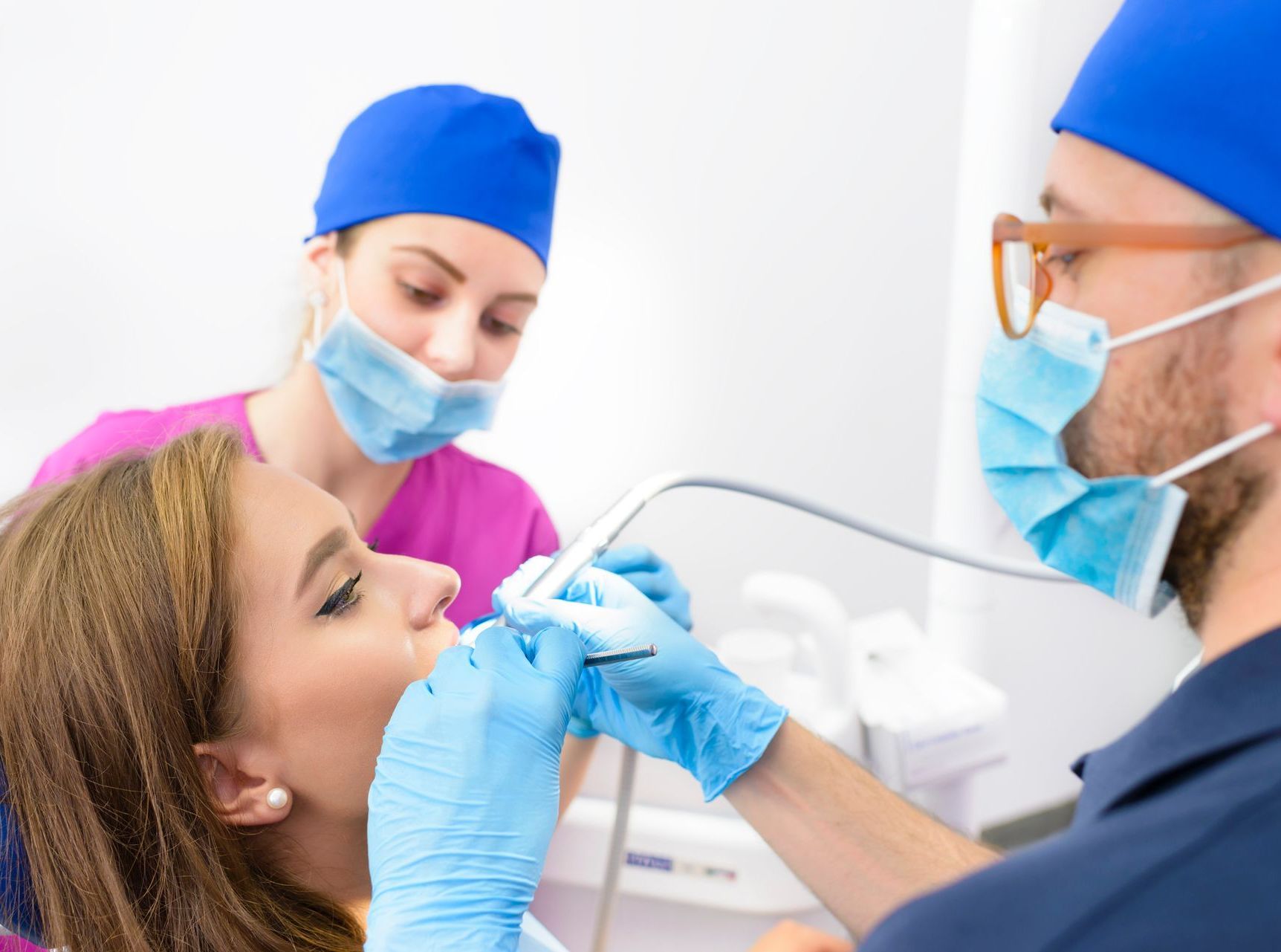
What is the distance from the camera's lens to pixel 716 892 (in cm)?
132

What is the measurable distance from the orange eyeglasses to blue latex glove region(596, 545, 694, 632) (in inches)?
22.0

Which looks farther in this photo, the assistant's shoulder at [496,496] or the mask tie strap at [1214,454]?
the assistant's shoulder at [496,496]

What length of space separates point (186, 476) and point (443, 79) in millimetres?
914

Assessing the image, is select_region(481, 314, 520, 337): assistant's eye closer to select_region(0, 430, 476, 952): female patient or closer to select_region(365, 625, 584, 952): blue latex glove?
select_region(0, 430, 476, 952): female patient

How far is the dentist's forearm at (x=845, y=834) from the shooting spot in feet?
3.32

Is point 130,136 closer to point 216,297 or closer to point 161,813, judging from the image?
point 216,297

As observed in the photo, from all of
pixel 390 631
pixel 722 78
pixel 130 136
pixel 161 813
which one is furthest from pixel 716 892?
pixel 130 136

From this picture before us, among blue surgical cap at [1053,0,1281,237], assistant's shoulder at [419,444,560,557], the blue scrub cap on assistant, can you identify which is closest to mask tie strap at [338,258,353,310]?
assistant's shoulder at [419,444,560,557]

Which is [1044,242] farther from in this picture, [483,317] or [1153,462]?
[483,317]

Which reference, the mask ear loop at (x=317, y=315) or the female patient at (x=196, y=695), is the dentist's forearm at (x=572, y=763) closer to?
the female patient at (x=196, y=695)

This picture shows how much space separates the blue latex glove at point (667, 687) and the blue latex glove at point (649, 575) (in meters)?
0.12

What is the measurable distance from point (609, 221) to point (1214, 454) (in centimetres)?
114

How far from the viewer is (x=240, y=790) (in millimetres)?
933

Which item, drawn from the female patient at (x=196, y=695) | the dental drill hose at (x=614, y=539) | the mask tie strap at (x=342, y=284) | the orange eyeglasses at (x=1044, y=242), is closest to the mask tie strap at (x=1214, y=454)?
the orange eyeglasses at (x=1044, y=242)
